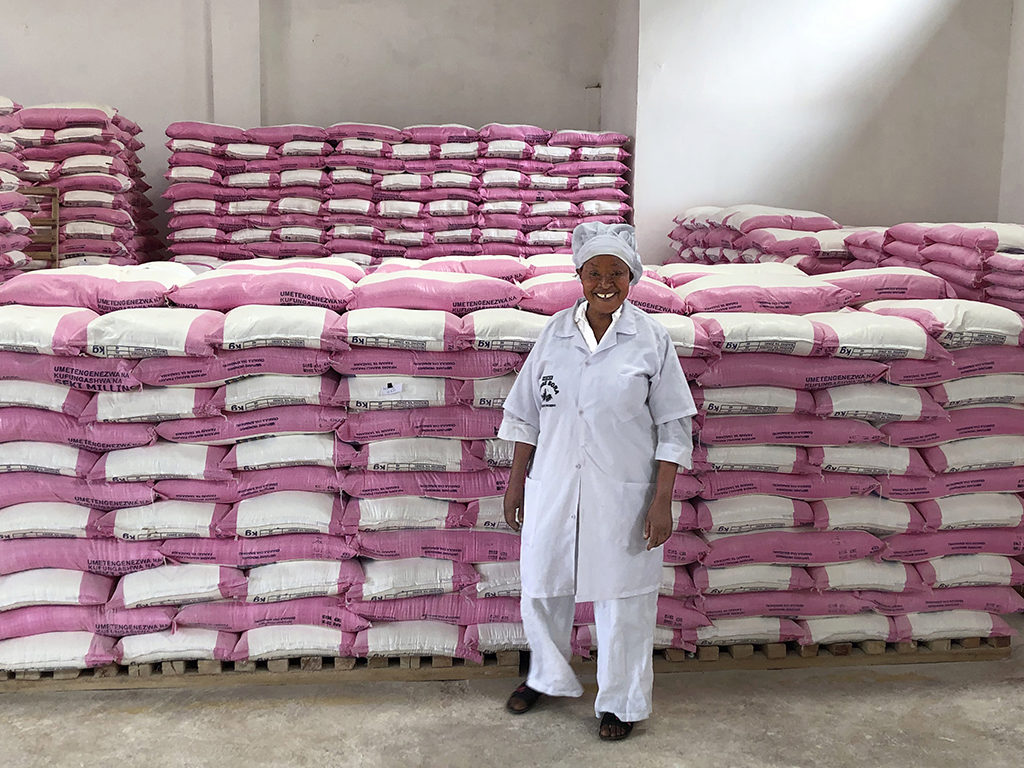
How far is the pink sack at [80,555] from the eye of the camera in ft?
10.7

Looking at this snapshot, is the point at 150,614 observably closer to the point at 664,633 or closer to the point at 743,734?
the point at 664,633

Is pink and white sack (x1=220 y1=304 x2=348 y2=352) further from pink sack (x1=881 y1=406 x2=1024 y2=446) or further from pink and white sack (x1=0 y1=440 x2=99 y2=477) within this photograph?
pink sack (x1=881 y1=406 x2=1024 y2=446)

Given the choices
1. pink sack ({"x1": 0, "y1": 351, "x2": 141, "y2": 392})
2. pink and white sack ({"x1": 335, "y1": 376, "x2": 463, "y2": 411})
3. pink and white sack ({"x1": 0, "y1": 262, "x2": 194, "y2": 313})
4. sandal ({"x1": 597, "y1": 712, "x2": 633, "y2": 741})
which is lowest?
sandal ({"x1": 597, "y1": 712, "x2": 633, "y2": 741})

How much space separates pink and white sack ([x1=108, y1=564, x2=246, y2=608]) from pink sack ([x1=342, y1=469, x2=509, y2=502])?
51cm

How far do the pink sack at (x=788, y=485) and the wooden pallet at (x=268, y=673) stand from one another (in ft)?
3.13

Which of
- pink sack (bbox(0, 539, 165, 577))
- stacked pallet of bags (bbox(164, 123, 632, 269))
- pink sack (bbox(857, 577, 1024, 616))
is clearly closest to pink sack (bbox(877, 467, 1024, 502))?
pink sack (bbox(857, 577, 1024, 616))

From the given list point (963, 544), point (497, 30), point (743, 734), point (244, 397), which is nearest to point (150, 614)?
point (244, 397)

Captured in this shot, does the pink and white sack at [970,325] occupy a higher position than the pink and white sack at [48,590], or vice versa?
the pink and white sack at [970,325]

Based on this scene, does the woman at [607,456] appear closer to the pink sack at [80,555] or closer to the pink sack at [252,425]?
the pink sack at [252,425]

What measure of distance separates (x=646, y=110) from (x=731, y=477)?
4250mm

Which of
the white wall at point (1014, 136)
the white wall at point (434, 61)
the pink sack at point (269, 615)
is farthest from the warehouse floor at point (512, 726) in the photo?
the white wall at point (434, 61)

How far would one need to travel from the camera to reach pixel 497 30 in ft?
29.2

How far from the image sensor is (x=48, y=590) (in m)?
3.25

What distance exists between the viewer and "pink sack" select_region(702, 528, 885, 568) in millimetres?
3441
